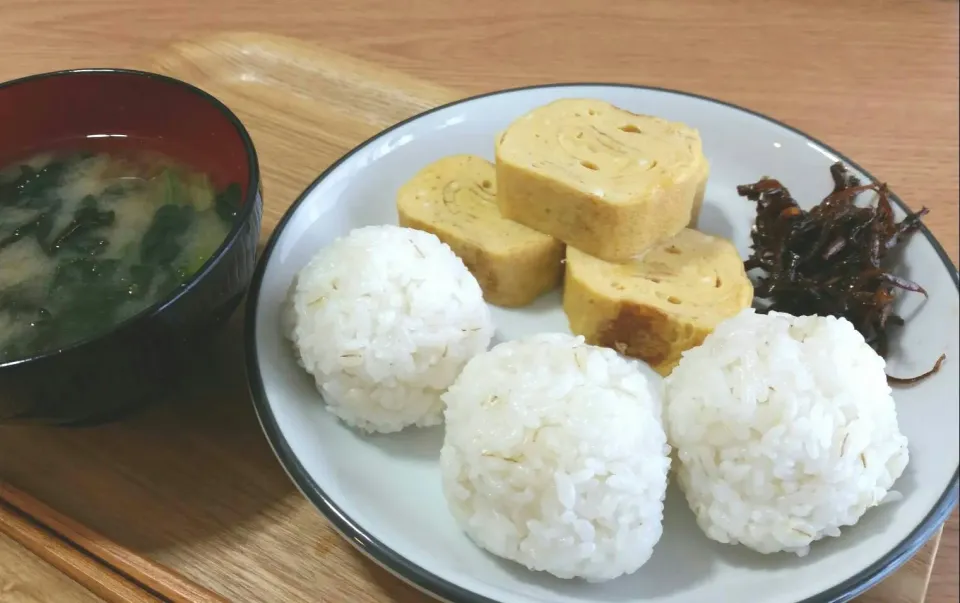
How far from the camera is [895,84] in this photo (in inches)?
86.1

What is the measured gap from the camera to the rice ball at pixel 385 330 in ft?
3.87

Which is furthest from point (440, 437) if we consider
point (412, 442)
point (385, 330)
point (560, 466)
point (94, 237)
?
point (94, 237)

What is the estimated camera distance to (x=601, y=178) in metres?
1.47

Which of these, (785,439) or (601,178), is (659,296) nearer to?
(601,178)

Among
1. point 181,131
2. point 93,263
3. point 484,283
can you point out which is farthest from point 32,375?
point 484,283

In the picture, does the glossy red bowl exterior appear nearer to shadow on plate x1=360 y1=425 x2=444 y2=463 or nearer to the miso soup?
the miso soup

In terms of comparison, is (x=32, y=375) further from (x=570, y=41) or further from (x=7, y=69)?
(x=570, y=41)

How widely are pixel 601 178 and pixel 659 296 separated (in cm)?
25

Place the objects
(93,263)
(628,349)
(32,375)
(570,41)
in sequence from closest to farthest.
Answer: (32,375), (93,263), (628,349), (570,41)

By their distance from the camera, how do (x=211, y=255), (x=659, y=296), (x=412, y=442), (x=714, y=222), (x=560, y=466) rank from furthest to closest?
(x=714, y=222), (x=659, y=296), (x=412, y=442), (x=211, y=255), (x=560, y=466)

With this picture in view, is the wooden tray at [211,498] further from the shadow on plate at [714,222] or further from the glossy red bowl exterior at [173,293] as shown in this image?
the shadow on plate at [714,222]

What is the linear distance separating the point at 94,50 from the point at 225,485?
5.13 feet

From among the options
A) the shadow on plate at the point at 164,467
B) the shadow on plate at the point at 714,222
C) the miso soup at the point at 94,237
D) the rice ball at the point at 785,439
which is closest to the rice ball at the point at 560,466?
the rice ball at the point at 785,439

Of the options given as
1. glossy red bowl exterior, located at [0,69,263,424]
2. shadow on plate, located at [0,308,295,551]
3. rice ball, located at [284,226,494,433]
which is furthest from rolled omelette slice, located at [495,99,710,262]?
shadow on plate, located at [0,308,295,551]
